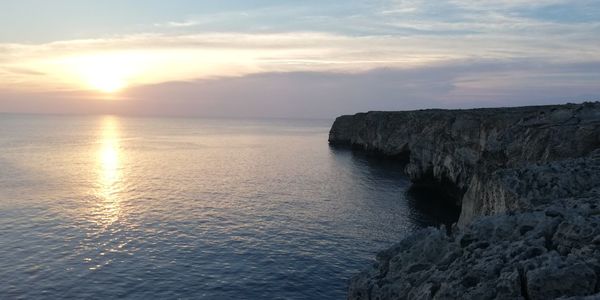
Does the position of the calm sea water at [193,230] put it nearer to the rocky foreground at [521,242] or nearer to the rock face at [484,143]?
the rock face at [484,143]

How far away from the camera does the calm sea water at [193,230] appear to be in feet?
136

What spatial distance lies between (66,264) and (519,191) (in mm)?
41691

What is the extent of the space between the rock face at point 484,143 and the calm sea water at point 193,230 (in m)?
8.59

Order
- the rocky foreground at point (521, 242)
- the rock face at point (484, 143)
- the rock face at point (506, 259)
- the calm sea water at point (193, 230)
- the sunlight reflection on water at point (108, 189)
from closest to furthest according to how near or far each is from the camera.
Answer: the rock face at point (506, 259), the rocky foreground at point (521, 242), the rock face at point (484, 143), the calm sea water at point (193, 230), the sunlight reflection on water at point (108, 189)

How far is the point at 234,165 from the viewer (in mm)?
125562

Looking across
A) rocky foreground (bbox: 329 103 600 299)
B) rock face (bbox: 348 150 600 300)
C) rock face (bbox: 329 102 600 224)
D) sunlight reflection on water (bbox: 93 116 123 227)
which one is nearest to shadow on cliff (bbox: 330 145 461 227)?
rock face (bbox: 329 102 600 224)

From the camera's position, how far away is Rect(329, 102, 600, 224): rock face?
37.2 meters

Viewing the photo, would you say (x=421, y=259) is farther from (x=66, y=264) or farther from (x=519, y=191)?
(x=66, y=264)

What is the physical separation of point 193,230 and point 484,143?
43020 mm

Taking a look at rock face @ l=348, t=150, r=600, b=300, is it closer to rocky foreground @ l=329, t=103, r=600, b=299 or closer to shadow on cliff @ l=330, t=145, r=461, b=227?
rocky foreground @ l=329, t=103, r=600, b=299

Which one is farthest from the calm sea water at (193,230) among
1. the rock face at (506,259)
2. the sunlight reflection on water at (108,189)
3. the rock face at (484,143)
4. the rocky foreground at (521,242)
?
the rock face at (506,259)

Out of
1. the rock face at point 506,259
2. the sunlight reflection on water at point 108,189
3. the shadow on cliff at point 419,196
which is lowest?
the shadow on cliff at point 419,196

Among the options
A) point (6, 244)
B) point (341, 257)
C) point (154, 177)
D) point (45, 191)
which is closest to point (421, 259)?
point (341, 257)

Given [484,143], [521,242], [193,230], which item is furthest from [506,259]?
[484,143]
